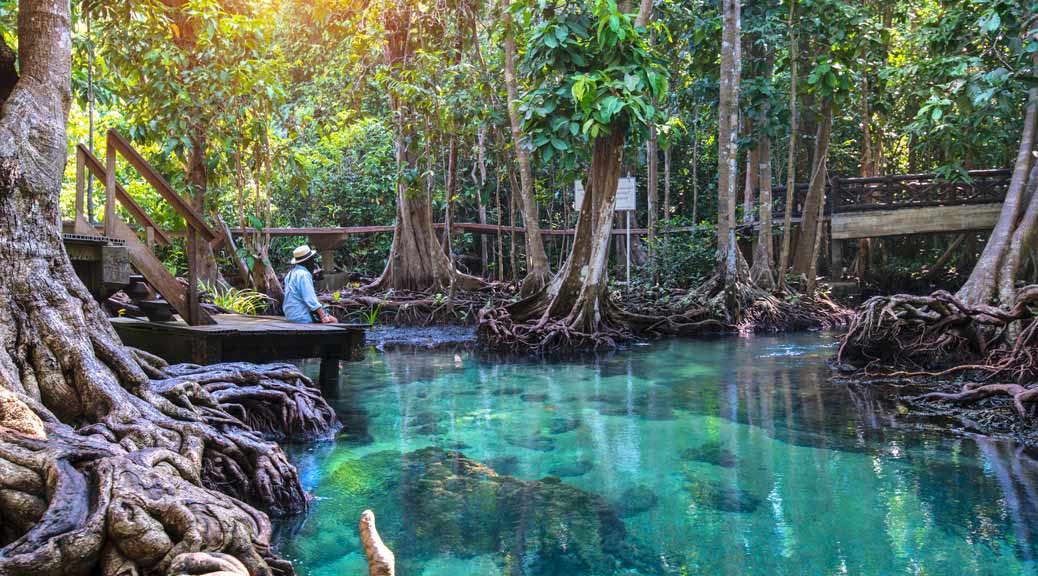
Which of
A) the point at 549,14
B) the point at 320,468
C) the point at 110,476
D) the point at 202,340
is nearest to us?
the point at 110,476

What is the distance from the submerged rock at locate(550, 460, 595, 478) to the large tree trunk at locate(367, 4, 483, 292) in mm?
8325

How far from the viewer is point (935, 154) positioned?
20.3 metres

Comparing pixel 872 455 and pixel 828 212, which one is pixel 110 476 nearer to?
pixel 872 455

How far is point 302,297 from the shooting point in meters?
8.26

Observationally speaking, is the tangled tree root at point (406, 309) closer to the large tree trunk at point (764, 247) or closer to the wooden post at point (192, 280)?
the large tree trunk at point (764, 247)

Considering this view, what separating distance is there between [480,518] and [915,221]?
14216 millimetres

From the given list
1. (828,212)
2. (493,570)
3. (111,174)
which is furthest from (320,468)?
(828,212)

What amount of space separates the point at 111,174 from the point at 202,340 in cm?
147

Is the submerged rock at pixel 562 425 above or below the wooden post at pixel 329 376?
below

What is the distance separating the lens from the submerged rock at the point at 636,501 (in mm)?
4609

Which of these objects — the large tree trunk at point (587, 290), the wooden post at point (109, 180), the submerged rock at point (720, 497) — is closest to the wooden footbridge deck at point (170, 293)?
the wooden post at point (109, 180)

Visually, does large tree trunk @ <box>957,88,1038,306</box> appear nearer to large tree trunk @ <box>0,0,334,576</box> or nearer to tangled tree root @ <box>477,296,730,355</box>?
tangled tree root @ <box>477,296,730,355</box>

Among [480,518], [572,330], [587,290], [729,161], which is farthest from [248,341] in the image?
[729,161]

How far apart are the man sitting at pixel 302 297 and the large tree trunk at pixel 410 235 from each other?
5423 mm
